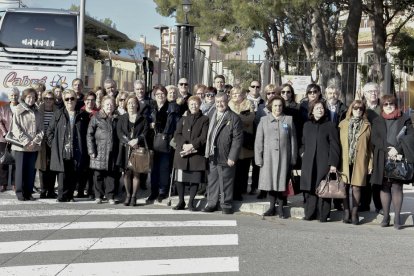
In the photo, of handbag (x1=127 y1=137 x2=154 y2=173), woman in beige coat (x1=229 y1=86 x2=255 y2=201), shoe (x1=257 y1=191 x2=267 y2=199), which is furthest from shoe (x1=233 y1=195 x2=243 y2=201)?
handbag (x1=127 y1=137 x2=154 y2=173)

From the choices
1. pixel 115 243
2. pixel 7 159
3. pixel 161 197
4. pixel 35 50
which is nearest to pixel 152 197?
pixel 161 197

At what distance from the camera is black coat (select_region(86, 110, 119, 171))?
1190 cm

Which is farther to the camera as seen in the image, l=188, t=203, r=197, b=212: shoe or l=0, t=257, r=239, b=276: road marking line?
l=188, t=203, r=197, b=212: shoe

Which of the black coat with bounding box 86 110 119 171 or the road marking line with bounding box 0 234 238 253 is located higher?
the black coat with bounding box 86 110 119 171

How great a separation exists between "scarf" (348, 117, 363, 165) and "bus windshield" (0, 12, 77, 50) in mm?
9871

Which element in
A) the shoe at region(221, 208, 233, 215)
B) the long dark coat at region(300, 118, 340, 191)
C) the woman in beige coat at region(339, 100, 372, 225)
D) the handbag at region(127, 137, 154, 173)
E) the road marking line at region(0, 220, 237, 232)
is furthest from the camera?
the handbag at region(127, 137, 154, 173)

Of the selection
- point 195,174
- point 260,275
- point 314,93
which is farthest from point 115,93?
point 260,275

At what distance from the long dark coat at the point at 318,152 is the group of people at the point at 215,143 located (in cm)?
2

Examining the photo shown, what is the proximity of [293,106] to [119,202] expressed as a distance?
3428 millimetres

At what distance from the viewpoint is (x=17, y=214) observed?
10859mm

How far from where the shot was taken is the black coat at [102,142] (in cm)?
1190

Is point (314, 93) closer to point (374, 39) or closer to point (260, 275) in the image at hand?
point (260, 275)

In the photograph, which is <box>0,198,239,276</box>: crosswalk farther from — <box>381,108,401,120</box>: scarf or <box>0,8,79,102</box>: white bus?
<box>0,8,79,102</box>: white bus

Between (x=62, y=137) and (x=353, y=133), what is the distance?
4889 mm
